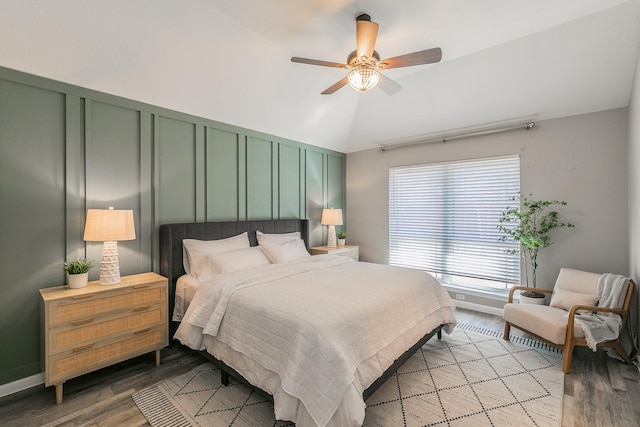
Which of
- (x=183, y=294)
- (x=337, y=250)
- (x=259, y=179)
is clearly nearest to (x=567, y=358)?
(x=337, y=250)

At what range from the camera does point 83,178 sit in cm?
276

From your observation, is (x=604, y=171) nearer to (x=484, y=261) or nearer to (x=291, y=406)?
(x=484, y=261)

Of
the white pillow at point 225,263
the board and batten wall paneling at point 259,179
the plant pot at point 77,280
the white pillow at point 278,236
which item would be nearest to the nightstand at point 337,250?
the white pillow at point 278,236

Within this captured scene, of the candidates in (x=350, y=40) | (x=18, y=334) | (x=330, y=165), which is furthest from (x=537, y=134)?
(x=18, y=334)

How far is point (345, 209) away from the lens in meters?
5.93

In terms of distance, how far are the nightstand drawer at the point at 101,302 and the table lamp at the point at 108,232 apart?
181mm

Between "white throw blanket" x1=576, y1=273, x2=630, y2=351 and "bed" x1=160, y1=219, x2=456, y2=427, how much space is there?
114 centimetres

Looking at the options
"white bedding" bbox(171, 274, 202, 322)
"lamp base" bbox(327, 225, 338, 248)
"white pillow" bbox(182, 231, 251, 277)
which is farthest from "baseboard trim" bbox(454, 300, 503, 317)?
"white bedding" bbox(171, 274, 202, 322)

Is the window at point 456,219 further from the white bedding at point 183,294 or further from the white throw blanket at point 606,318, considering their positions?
the white bedding at point 183,294

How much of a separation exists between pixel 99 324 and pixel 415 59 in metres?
3.40

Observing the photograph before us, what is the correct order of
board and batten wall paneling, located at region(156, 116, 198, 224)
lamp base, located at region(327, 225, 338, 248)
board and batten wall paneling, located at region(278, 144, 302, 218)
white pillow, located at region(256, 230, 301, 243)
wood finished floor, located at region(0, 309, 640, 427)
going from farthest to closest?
lamp base, located at region(327, 225, 338, 248)
board and batten wall paneling, located at region(278, 144, 302, 218)
white pillow, located at region(256, 230, 301, 243)
board and batten wall paneling, located at region(156, 116, 198, 224)
wood finished floor, located at region(0, 309, 640, 427)

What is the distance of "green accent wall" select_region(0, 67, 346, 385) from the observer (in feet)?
7.91

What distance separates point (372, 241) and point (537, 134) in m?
3.00

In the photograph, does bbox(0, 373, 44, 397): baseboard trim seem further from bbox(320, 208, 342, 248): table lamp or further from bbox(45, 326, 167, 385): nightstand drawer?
bbox(320, 208, 342, 248): table lamp
